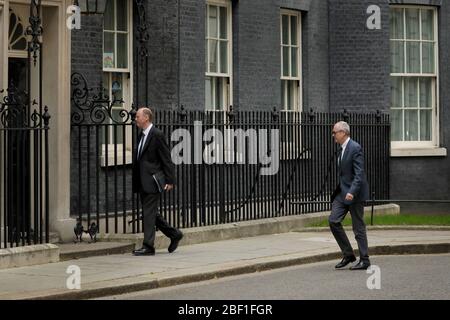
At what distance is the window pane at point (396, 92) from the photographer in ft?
79.2

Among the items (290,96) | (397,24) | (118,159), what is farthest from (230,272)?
(397,24)

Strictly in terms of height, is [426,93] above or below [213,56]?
below

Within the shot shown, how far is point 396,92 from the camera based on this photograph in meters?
24.2

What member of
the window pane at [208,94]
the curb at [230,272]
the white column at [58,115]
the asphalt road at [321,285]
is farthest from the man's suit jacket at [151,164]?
the window pane at [208,94]

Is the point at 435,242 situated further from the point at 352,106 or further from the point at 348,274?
the point at 352,106

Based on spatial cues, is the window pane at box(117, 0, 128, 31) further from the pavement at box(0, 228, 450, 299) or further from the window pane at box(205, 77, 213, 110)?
the pavement at box(0, 228, 450, 299)

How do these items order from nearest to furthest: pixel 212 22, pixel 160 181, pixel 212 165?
pixel 160 181 → pixel 212 165 → pixel 212 22

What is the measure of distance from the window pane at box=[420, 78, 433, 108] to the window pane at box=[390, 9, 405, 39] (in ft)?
3.57

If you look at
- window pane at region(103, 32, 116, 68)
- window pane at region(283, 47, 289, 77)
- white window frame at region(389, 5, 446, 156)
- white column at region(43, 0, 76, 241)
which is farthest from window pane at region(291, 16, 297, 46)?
white column at region(43, 0, 76, 241)

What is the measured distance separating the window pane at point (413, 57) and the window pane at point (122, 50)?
7.77m

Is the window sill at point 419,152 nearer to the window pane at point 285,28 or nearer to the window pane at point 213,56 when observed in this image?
the window pane at point 285,28

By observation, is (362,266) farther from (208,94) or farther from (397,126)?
(397,126)

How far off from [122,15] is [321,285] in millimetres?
7165
